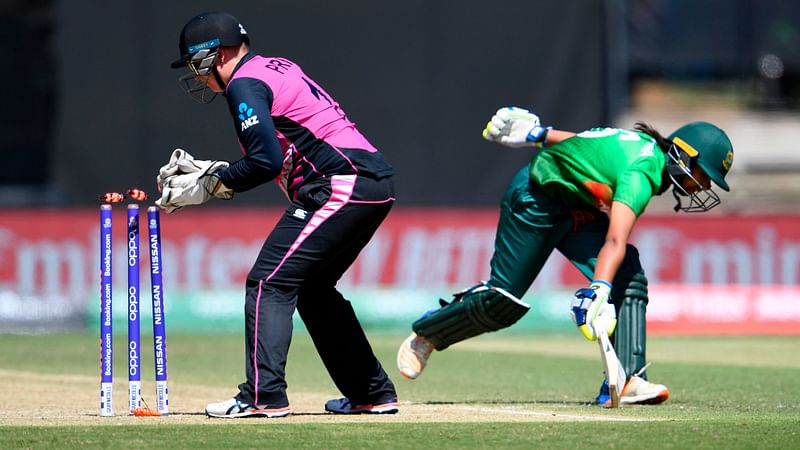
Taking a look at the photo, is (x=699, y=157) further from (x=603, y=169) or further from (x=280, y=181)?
(x=280, y=181)

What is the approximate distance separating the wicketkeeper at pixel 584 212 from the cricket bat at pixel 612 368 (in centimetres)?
20

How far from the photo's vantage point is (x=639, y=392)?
677cm

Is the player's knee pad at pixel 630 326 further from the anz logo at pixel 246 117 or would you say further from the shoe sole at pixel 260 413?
the anz logo at pixel 246 117

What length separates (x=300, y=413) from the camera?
6.46 meters

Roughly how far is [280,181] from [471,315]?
4.39ft

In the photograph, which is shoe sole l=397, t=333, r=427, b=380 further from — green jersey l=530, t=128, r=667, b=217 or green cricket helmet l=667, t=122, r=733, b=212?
green cricket helmet l=667, t=122, r=733, b=212

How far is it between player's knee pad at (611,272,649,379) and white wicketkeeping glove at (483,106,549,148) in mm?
900

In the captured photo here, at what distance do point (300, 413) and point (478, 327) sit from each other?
43.5 inches

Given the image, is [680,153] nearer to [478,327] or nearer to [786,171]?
[478,327]

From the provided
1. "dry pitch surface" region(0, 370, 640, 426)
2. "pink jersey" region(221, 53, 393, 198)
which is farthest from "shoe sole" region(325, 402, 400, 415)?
"pink jersey" region(221, 53, 393, 198)

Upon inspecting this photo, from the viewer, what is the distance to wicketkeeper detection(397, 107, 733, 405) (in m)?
6.68

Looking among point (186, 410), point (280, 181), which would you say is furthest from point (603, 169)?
point (186, 410)

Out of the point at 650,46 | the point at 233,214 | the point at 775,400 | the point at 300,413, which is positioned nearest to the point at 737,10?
the point at 650,46

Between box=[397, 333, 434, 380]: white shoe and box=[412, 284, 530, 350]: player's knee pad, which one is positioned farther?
box=[397, 333, 434, 380]: white shoe
